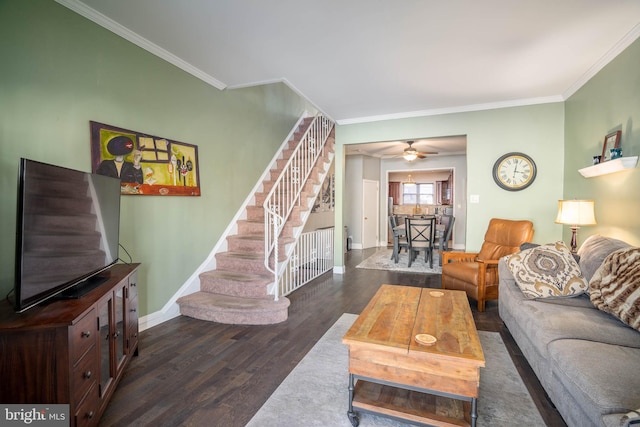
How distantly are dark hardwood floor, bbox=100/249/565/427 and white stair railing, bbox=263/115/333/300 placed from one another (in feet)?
2.50

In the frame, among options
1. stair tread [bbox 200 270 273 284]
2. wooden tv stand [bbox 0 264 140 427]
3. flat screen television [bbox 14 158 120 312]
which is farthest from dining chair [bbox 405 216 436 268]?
wooden tv stand [bbox 0 264 140 427]

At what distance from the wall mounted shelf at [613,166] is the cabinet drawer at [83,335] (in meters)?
3.87

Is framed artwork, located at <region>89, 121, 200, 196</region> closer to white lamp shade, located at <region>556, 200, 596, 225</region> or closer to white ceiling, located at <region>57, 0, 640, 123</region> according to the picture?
white ceiling, located at <region>57, 0, 640, 123</region>

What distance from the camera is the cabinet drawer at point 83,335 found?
1.38m

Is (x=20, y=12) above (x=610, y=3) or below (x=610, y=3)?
below

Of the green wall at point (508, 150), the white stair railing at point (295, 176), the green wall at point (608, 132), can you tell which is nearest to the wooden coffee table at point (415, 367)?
the white stair railing at point (295, 176)

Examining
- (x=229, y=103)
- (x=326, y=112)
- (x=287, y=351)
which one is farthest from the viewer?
(x=326, y=112)

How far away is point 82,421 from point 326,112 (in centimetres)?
444

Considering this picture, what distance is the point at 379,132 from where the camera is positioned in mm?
5086

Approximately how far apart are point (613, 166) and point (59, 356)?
4005mm

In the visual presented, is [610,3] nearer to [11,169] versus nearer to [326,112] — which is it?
[326,112]

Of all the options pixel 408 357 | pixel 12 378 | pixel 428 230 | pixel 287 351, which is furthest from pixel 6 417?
pixel 428 230

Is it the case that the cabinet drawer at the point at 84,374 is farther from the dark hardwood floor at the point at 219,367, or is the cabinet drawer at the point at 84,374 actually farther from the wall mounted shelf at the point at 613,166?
the wall mounted shelf at the point at 613,166

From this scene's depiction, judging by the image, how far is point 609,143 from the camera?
9.50 ft
